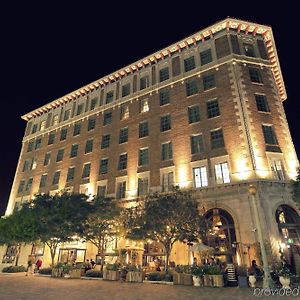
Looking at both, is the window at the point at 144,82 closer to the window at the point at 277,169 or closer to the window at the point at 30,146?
the window at the point at 277,169

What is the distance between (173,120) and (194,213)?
12.5m

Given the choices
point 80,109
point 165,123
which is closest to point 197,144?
point 165,123

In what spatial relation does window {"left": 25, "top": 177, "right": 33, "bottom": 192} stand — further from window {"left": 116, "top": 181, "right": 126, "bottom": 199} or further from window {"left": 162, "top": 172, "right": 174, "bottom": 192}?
window {"left": 162, "top": 172, "right": 174, "bottom": 192}

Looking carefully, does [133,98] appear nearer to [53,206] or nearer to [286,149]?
[53,206]

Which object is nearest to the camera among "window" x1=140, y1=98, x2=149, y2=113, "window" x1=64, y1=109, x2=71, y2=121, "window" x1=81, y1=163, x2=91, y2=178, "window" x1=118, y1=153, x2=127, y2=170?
"window" x1=118, y1=153, x2=127, y2=170

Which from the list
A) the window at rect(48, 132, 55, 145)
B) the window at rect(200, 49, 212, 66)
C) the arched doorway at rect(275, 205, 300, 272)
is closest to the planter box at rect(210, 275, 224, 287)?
the arched doorway at rect(275, 205, 300, 272)

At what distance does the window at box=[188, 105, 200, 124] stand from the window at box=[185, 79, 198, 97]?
2.04 metres

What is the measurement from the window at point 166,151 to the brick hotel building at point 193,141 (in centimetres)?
12

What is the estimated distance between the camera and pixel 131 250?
946 inches

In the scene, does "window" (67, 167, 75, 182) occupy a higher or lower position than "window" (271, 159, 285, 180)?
higher

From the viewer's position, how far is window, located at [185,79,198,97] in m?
30.1

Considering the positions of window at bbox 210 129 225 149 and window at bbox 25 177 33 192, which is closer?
window at bbox 210 129 225 149

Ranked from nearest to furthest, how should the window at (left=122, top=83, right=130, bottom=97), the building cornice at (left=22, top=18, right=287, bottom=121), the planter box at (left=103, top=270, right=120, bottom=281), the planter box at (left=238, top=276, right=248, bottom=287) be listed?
the planter box at (left=238, top=276, right=248, bottom=287), the planter box at (left=103, top=270, right=120, bottom=281), the building cornice at (left=22, top=18, right=287, bottom=121), the window at (left=122, top=83, right=130, bottom=97)

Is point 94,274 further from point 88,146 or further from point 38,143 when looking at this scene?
point 38,143
